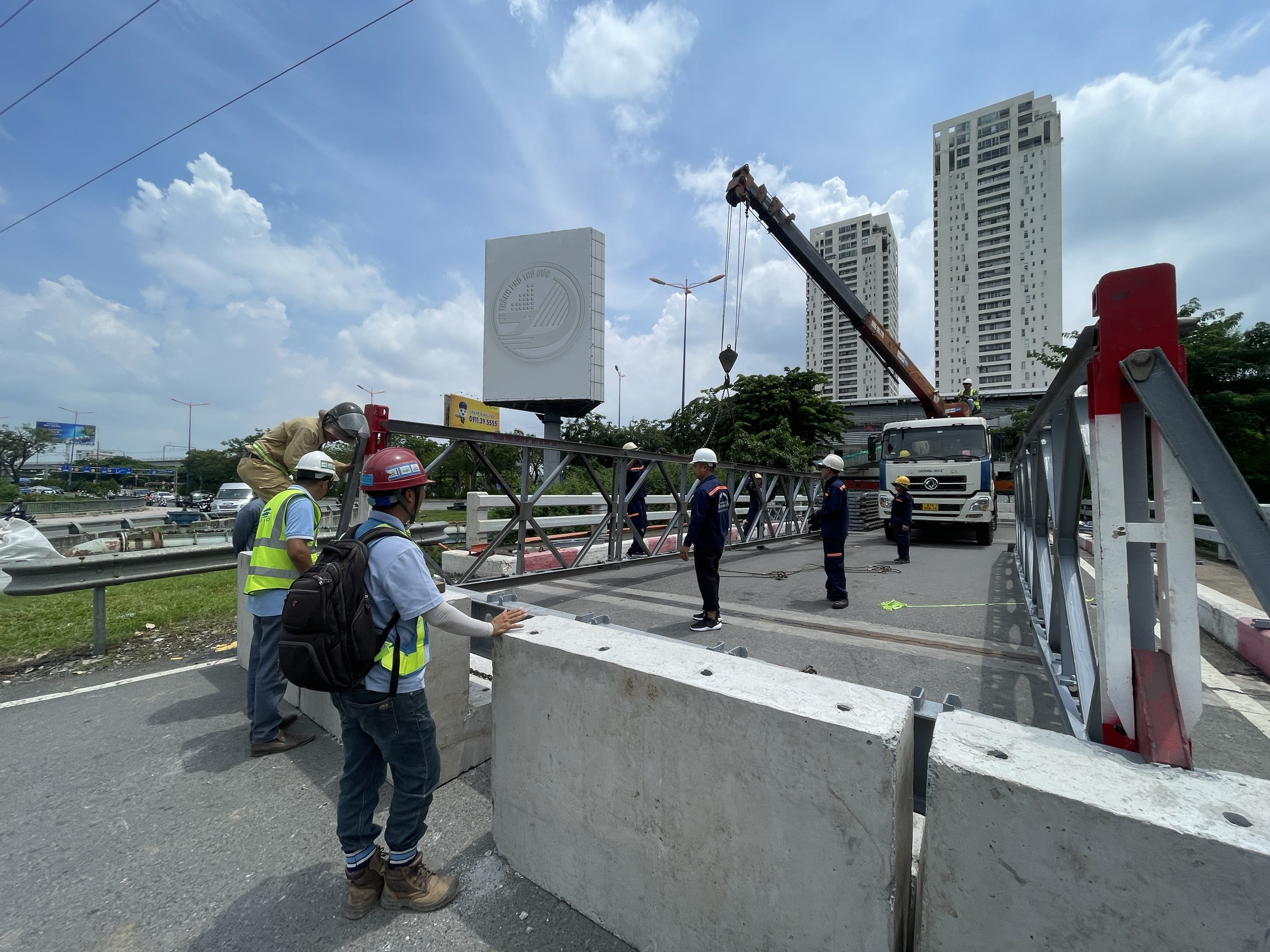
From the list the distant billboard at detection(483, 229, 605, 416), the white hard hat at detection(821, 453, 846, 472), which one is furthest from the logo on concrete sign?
the white hard hat at detection(821, 453, 846, 472)

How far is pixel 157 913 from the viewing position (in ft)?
6.79

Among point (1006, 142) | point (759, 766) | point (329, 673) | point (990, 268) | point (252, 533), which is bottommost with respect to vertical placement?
point (759, 766)

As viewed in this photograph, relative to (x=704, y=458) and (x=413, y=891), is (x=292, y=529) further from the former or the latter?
(x=704, y=458)

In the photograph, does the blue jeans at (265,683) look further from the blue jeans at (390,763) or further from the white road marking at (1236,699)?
the white road marking at (1236,699)

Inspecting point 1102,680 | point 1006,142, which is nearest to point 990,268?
point 1006,142

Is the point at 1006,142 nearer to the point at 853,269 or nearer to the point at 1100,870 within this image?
the point at 853,269

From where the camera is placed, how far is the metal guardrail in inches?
192

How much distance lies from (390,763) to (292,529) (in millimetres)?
1730

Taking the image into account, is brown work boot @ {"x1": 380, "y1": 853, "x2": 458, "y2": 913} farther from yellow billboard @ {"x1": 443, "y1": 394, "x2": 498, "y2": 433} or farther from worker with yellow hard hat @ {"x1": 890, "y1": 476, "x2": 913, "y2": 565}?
yellow billboard @ {"x1": 443, "y1": 394, "x2": 498, "y2": 433}

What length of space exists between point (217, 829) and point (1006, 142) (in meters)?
97.2

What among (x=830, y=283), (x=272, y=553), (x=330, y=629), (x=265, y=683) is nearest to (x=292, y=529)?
(x=272, y=553)

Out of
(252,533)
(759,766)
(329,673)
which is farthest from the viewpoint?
(252,533)

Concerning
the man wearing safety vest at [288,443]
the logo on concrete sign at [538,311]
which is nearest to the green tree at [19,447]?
the logo on concrete sign at [538,311]

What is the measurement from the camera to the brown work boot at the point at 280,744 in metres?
3.25
